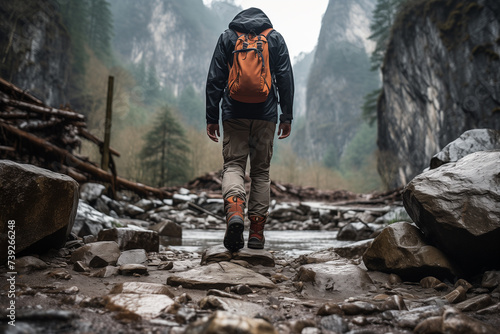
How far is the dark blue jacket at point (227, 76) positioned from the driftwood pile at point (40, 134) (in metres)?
4.46

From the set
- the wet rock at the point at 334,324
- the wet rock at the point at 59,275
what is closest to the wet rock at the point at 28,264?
the wet rock at the point at 59,275

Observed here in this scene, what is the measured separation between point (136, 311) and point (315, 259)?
1.93 metres

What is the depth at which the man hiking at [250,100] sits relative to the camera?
9.65ft

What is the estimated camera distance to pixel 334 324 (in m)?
1.43

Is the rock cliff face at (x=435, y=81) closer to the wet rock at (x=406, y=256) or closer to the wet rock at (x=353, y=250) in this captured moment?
the wet rock at (x=353, y=250)

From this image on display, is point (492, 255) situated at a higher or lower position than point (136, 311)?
higher

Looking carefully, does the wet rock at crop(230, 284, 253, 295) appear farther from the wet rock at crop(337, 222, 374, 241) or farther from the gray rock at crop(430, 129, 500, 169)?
the wet rock at crop(337, 222, 374, 241)

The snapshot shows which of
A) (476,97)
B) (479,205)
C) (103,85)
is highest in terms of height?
(103,85)

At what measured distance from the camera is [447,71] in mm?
14203

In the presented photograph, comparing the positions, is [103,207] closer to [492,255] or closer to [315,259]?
[315,259]

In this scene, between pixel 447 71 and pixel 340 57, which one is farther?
pixel 340 57

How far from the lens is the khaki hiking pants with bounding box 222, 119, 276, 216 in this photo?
315 cm

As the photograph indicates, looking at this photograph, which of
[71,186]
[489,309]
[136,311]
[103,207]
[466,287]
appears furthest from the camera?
[103,207]

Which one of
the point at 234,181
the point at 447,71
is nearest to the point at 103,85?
the point at 447,71
